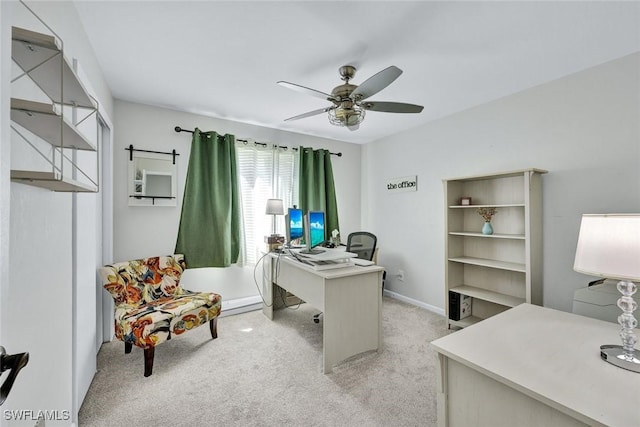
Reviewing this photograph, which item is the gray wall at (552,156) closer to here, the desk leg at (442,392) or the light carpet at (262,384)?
the light carpet at (262,384)

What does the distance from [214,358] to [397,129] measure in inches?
141

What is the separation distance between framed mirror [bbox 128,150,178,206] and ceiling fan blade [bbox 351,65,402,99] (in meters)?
2.35

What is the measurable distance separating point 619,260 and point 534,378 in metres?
0.58

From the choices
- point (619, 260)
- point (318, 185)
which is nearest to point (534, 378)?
point (619, 260)

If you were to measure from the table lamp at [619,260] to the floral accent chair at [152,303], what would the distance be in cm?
265

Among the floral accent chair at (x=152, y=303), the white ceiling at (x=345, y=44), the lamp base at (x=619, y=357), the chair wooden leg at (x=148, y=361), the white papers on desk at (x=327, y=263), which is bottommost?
the chair wooden leg at (x=148, y=361)

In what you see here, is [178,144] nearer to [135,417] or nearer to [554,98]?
[135,417]

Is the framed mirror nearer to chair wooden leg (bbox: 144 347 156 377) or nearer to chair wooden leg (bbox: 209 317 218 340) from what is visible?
chair wooden leg (bbox: 209 317 218 340)

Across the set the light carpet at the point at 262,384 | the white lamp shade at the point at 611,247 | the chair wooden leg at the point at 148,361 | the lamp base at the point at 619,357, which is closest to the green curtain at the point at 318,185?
the light carpet at the point at 262,384

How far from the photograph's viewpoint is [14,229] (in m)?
0.96

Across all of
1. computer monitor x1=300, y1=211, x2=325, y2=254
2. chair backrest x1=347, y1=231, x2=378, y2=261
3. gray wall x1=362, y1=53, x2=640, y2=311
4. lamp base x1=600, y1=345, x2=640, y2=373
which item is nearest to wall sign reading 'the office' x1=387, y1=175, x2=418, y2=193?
gray wall x1=362, y1=53, x2=640, y2=311

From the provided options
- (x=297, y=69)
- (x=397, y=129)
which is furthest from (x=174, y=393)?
(x=397, y=129)

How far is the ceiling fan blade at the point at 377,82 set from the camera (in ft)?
5.15

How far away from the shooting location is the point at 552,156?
7.95 feet
